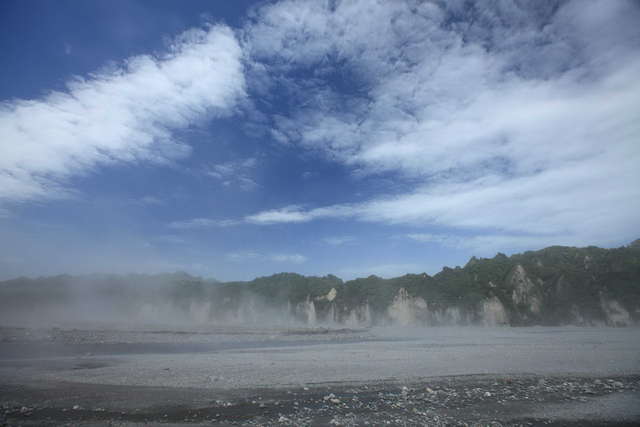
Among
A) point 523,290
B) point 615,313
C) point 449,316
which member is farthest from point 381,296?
point 615,313

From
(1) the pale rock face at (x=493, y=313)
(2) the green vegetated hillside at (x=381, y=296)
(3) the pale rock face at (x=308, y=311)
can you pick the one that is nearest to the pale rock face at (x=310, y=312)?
(3) the pale rock face at (x=308, y=311)

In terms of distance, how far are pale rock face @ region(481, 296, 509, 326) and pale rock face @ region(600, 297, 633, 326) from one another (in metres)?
16.4

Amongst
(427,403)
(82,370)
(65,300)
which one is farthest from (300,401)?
(65,300)

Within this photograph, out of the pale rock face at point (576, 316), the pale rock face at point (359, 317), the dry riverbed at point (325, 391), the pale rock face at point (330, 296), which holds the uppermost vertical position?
the pale rock face at point (330, 296)

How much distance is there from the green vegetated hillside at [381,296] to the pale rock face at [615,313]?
13cm

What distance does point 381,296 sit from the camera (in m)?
84.0

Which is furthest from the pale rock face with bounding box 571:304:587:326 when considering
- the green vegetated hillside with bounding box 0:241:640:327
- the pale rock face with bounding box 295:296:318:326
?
the pale rock face with bounding box 295:296:318:326

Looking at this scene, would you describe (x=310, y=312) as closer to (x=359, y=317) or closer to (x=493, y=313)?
(x=359, y=317)

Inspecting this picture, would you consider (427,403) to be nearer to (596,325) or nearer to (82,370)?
(82,370)

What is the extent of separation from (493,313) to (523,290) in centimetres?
802

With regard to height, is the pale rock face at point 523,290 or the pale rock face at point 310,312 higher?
the pale rock face at point 523,290

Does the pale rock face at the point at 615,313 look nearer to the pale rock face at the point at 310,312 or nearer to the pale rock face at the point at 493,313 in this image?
the pale rock face at the point at 493,313

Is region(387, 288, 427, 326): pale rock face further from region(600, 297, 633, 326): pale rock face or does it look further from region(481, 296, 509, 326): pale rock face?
region(600, 297, 633, 326): pale rock face

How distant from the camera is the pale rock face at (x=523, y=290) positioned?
65.6 meters
